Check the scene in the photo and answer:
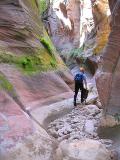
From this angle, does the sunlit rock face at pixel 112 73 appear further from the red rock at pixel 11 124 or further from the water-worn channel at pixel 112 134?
the red rock at pixel 11 124

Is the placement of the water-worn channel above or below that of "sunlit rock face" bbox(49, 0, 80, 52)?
below

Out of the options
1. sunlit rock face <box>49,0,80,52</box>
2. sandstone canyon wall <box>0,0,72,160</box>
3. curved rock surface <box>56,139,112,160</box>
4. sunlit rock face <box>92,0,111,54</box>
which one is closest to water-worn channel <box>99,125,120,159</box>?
curved rock surface <box>56,139,112,160</box>

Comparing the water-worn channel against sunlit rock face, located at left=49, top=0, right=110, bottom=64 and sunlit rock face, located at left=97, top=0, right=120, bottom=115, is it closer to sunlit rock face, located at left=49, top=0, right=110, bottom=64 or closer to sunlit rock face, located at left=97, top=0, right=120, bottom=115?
sunlit rock face, located at left=97, top=0, right=120, bottom=115

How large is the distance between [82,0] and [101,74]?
26.4 m

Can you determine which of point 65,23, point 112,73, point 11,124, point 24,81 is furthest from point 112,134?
point 65,23

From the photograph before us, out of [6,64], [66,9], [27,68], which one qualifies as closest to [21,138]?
[6,64]

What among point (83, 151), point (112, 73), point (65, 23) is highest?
point (65, 23)

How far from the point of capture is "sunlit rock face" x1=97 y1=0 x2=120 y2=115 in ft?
41.0

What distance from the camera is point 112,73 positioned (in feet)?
41.7

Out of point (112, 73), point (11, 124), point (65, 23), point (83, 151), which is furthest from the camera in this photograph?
point (65, 23)

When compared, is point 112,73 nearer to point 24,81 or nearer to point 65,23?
point 24,81

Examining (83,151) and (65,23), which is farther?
(65,23)

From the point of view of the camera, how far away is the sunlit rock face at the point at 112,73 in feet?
41.0

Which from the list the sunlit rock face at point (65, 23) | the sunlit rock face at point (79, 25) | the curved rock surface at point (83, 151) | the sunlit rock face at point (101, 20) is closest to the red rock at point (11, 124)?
the curved rock surface at point (83, 151)
